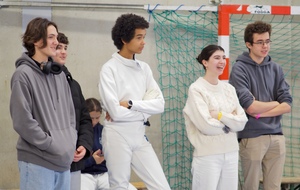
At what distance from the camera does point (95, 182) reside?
13.9ft

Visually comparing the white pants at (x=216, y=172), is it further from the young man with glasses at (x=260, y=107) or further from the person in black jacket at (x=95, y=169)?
the person in black jacket at (x=95, y=169)

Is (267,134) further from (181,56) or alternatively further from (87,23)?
(87,23)

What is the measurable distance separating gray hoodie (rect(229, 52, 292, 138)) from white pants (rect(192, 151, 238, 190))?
0.41 m

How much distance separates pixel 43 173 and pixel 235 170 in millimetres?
1708

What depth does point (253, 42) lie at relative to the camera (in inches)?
170

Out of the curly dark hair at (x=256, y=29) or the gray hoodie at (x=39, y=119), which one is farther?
the curly dark hair at (x=256, y=29)

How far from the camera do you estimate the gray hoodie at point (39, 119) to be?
107 inches

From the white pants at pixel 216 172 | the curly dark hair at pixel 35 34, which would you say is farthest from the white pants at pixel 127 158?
Answer: the curly dark hair at pixel 35 34

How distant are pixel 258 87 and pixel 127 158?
4.34 feet

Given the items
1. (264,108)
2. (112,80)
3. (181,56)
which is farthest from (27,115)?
(181,56)

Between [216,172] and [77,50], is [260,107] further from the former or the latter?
[77,50]

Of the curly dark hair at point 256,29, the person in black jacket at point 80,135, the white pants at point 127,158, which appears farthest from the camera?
the curly dark hair at point 256,29

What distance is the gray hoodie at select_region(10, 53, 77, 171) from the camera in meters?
2.71

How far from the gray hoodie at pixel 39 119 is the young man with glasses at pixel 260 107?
1.79m
